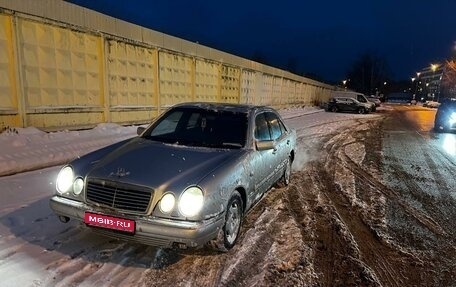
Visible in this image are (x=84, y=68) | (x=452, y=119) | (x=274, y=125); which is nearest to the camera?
(x=274, y=125)

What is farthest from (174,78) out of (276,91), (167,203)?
(276,91)

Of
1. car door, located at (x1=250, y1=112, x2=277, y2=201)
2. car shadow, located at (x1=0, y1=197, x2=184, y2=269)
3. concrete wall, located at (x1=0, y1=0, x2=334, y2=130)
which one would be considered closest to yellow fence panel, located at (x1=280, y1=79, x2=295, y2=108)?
concrete wall, located at (x1=0, y1=0, x2=334, y2=130)

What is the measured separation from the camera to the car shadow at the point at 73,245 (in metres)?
3.67

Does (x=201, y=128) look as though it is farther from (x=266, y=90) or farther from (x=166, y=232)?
(x=266, y=90)

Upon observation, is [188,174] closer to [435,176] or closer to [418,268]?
[418,268]

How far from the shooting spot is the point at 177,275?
136 inches

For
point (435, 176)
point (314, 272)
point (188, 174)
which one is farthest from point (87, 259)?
point (435, 176)

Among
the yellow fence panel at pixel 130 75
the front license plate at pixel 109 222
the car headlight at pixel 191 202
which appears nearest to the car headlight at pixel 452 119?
the yellow fence panel at pixel 130 75

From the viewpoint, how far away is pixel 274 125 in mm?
6066

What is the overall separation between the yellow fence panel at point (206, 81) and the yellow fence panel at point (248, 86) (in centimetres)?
387

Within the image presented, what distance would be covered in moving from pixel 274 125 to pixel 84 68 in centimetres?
626

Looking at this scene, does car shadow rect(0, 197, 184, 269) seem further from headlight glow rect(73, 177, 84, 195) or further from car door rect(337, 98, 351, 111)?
car door rect(337, 98, 351, 111)

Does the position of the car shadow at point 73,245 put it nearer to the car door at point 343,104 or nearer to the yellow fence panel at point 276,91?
the yellow fence panel at point 276,91

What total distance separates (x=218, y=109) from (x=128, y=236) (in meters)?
2.39
